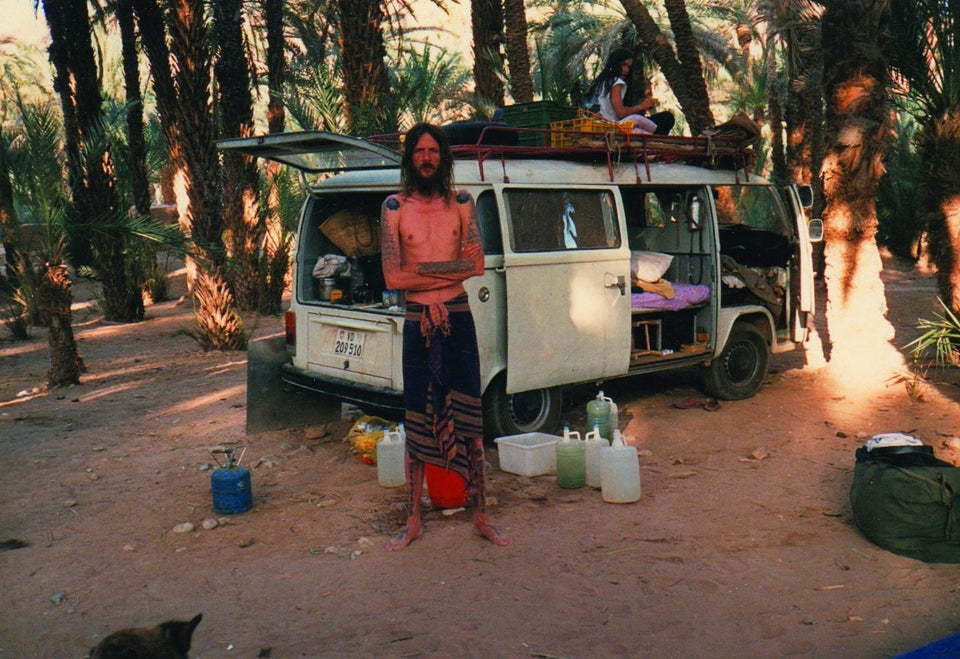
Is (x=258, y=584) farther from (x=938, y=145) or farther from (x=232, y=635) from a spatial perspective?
(x=938, y=145)

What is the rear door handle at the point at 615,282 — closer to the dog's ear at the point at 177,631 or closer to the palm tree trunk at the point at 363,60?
the dog's ear at the point at 177,631

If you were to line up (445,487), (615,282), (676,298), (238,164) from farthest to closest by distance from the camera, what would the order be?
(238,164) → (676,298) → (615,282) → (445,487)

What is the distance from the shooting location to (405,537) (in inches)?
203

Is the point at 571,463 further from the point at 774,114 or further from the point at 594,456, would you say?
the point at 774,114

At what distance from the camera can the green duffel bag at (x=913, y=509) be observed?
4809 mm

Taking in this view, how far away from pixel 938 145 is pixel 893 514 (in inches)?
210

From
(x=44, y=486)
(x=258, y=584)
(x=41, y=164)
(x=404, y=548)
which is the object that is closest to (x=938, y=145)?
(x=404, y=548)

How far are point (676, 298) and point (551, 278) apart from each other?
1.48 meters

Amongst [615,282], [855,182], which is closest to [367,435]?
[615,282]

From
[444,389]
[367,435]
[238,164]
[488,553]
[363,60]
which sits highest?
[363,60]

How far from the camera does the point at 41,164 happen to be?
989 cm

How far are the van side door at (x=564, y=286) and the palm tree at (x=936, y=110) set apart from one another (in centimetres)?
374

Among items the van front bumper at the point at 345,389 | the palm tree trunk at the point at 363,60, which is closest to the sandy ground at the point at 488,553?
the van front bumper at the point at 345,389

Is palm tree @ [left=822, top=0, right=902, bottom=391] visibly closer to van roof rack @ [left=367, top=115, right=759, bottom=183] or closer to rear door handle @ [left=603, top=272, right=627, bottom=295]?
van roof rack @ [left=367, top=115, right=759, bottom=183]
